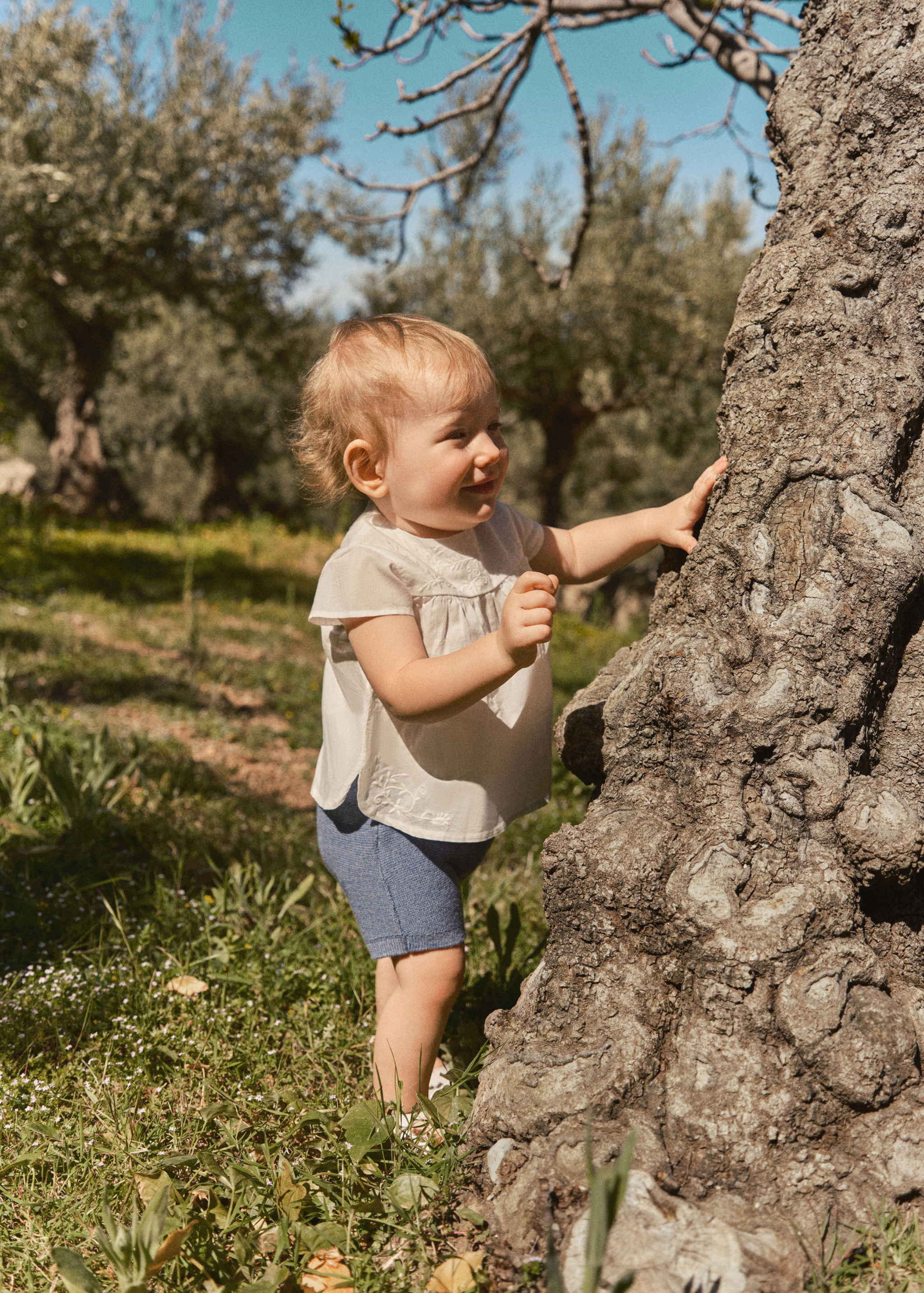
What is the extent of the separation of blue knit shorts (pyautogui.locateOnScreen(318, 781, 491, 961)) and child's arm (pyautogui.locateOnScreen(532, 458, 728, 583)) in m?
0.64

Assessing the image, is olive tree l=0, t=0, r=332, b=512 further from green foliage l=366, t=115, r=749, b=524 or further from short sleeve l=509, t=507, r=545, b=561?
short sleeve l=509, t=507, r=545, b=561

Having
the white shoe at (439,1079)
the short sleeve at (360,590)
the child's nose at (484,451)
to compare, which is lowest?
the white shoe at (439,1079)

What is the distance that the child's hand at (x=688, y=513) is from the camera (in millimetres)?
1789

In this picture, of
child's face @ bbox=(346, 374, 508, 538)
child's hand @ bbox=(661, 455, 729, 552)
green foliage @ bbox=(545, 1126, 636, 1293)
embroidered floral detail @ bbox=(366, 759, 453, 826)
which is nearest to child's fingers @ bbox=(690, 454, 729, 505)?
child's hand @ bbox=(661, 455, 729, 552)

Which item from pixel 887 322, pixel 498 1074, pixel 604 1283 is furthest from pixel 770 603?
pixel 604 1283

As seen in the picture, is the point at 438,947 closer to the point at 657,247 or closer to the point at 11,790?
the point at 11,790

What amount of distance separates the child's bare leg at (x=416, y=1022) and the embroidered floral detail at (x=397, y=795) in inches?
10.7

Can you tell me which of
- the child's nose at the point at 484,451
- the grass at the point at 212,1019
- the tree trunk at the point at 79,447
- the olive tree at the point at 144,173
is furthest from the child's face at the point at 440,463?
the tree trunk at the point at 79,447

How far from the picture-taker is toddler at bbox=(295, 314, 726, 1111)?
1.78 metres

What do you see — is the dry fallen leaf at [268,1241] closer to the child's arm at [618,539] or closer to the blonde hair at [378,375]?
the child's arm at [618,539]

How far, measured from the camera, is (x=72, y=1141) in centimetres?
173

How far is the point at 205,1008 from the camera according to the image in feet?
7.16

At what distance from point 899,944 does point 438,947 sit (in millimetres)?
852

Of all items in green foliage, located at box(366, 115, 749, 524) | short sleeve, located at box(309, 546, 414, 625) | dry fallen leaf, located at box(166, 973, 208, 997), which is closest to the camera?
short sleeve, located at box(309, 546, 414, 625)
